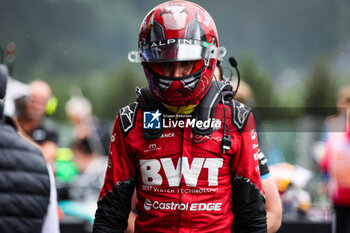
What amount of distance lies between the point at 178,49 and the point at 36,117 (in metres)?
3.28

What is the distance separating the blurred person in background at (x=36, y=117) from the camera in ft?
15.5

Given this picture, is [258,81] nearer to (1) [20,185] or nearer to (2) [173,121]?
(2) [173,121]

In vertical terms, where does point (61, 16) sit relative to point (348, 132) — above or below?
above

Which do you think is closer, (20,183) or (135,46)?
(20,183)

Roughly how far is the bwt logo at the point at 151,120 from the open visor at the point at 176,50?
0.24 metres

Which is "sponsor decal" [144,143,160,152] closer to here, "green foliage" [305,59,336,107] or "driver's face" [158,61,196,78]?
"driver's face" [158,61,196,78]

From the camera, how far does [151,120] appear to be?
2.07 m

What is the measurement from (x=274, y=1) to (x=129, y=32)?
5413 mm

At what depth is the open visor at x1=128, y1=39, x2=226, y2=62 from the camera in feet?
6.56

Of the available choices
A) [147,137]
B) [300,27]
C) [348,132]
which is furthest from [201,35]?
[300,27]

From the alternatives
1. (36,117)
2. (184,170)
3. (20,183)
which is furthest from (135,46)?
A: (20,183)

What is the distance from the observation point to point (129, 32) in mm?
14336

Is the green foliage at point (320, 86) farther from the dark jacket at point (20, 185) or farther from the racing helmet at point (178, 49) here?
the dark jacket at point (20, 185)

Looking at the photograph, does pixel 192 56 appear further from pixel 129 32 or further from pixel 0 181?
pixel 129 32
